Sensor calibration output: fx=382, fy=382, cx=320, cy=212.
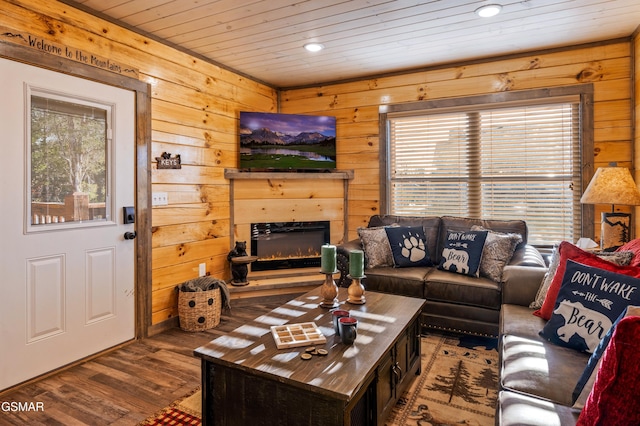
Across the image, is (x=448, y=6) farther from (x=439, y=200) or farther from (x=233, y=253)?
(x=233, y=253)

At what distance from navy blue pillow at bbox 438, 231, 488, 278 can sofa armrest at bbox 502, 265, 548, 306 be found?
0.52m

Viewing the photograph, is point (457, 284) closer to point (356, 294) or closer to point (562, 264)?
point (562, 264)

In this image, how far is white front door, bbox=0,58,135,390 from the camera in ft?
7.80

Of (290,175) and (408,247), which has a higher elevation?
(290,175)

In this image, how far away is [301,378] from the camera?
1.53 meters

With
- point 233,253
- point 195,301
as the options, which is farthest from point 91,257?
point 233,253

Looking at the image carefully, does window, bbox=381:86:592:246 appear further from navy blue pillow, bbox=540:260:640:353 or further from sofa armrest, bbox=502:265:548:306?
navy blue pillow, bbox=540:260:640:353

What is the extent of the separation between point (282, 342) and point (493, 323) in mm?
1878

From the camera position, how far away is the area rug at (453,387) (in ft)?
6.79

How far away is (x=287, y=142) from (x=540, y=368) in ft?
11.0

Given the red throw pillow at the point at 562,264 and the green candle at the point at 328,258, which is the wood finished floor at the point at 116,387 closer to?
the green candle at the point at 328,258

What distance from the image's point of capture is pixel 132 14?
A: 9.39 feet

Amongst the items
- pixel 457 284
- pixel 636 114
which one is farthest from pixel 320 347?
pixel 636 114

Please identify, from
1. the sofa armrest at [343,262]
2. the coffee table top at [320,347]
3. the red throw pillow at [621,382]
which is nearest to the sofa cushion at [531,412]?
the red throw pillow at [621,382]
